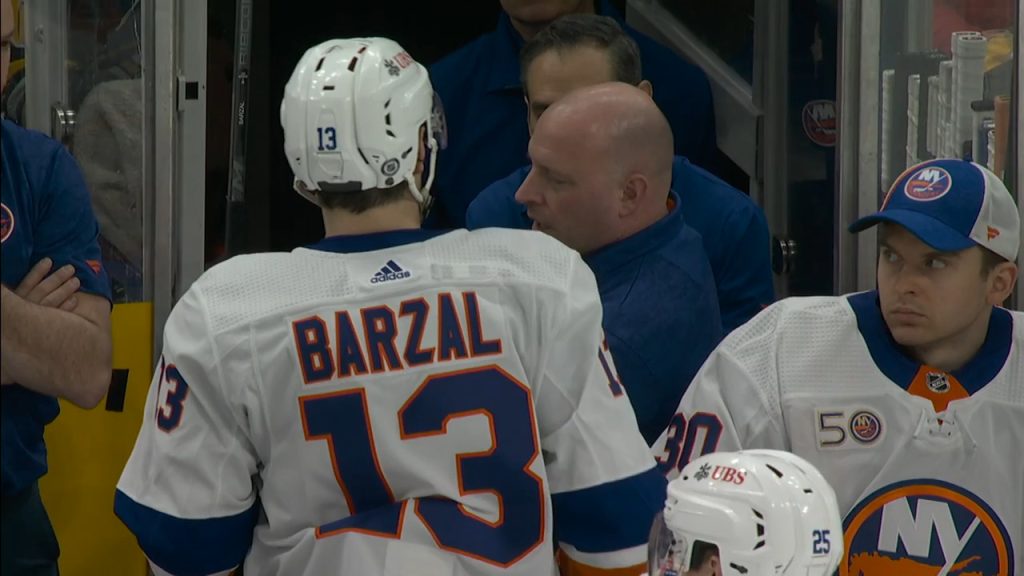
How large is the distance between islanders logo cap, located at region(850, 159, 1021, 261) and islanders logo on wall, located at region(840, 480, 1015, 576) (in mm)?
437

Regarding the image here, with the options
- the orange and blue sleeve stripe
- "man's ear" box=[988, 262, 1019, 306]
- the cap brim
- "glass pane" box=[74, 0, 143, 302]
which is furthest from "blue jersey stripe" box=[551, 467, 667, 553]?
"glass pane" box=[74, 0, 143, 302]

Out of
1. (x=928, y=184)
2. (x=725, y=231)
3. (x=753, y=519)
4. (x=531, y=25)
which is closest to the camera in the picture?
(x=753, y=519)

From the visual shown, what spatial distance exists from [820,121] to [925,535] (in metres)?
1.69

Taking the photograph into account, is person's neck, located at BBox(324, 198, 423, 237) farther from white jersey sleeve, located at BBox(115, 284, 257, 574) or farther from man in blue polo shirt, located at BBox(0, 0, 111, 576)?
man in blue polo shirt, located at BBox(0, 0, 111, 576)

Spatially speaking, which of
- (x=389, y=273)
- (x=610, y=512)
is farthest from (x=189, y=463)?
(x=610, y=512)

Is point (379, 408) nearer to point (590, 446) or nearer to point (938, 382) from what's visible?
point (590, 446)

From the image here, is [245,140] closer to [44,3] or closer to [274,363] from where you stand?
[44,3]

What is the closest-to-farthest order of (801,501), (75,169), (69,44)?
1. (801,501)
2. (75,169)
3. (69,44)

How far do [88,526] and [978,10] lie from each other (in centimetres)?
221

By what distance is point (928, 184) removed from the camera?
9.82 feet

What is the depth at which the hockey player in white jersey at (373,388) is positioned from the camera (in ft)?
7.62

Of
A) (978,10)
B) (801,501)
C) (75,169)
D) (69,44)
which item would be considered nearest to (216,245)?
(69,44)

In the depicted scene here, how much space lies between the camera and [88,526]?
12.0ft

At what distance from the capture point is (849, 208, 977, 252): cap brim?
9.52ft
